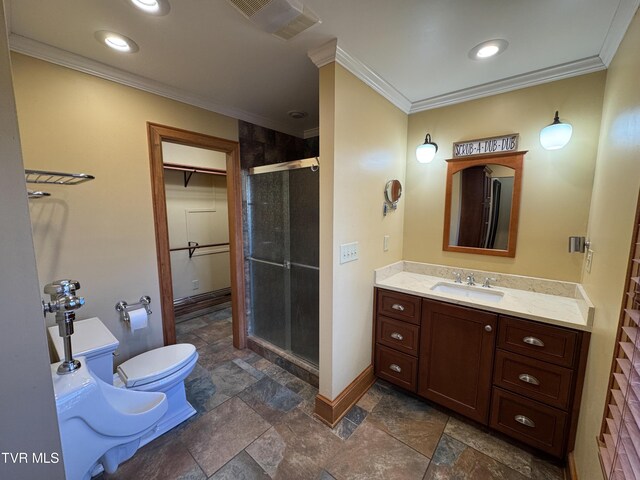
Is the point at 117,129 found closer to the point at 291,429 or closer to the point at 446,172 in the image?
the point at 291,429

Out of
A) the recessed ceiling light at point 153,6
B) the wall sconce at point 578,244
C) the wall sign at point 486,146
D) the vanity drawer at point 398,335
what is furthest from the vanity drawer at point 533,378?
the recessed ceiling light at point 153,6

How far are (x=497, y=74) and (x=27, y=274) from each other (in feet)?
8.38

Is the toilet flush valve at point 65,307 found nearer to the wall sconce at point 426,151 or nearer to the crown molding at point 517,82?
the wall sconce at point 426,151

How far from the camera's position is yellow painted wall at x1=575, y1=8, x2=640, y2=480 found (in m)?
1.04

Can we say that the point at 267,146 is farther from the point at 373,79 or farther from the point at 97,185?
the point at 97,185

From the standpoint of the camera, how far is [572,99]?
5.64 ft

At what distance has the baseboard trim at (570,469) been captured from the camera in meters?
1.35

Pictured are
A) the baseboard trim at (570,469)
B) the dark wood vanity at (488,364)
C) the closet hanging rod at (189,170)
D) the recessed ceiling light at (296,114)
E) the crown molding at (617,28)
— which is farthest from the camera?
the closet hanging rod at (189,170)

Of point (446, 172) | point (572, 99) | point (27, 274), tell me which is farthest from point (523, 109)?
point (27, 274)

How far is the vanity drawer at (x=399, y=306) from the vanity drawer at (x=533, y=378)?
55 centimetres

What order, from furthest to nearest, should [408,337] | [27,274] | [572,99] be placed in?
[408,337]
[572,99]
[27,274]

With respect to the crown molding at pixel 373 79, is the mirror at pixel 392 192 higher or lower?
lower

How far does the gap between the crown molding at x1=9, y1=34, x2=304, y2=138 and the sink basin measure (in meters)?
2.38

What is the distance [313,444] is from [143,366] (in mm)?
1238
